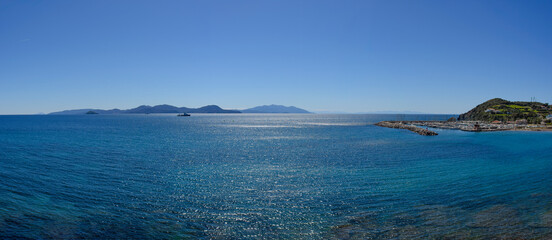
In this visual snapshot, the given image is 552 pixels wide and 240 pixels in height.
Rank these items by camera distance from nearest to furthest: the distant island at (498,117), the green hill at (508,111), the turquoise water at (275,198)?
the turquoise water at (275,198) < the distant island at (498,117) < the green hill at (508,111)

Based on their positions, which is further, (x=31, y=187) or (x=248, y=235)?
(x=31, y=187)

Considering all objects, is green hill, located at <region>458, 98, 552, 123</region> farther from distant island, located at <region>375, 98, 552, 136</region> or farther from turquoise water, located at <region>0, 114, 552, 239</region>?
turquoise water, located at <region>0, 114, 552, 239</region>

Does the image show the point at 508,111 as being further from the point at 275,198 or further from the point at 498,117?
the point at 275,198

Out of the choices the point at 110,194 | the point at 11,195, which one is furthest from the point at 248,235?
the point at 11,195

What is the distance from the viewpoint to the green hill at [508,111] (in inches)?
4641

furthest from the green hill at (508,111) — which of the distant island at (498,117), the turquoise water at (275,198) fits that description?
the turquoise water at (275,198)

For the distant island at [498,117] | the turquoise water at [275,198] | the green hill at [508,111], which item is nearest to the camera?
the turquoise water at [275,198]

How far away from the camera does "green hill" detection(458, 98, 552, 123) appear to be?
387 feet

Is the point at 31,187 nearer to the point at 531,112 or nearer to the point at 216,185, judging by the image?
the point at 216,185

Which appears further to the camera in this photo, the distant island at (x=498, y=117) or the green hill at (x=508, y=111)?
the green hill at (x=508, y=111)

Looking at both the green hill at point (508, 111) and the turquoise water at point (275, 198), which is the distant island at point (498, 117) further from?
the turquoise water at point (275, 198)

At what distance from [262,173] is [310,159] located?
1050 cm

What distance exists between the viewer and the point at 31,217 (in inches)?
647

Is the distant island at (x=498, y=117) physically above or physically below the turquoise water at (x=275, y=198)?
above
